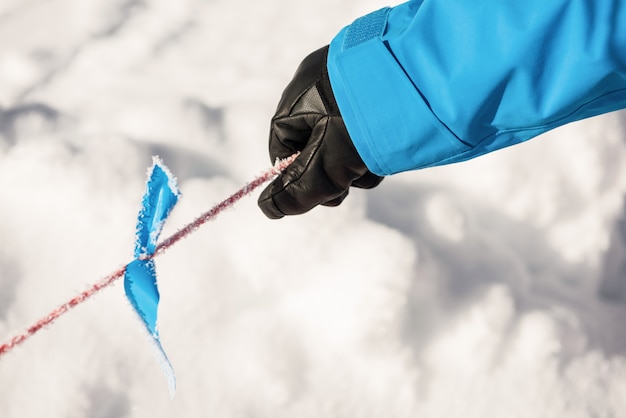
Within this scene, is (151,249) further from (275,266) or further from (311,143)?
(275,266)

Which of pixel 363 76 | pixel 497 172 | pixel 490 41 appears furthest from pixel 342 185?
pixel 497 172

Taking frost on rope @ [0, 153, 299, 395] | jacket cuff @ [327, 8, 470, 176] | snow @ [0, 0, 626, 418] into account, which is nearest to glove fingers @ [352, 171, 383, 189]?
jacket cuff @ [327, 8, 470, 176]

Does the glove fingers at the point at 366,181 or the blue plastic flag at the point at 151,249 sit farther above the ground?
the blue plastic flag at the point at 151,249

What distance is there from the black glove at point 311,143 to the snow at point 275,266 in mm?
573

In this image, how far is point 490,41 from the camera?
25.6 inches

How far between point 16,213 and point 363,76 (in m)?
1.11

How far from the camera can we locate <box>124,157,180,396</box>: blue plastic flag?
2.30 feet

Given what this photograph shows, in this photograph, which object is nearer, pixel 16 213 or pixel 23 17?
pixel 16 213

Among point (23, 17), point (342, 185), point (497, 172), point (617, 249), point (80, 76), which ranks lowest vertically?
point (617, 249)

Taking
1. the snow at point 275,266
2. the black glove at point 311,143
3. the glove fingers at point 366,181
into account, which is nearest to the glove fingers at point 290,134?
the black glove at point 311,143

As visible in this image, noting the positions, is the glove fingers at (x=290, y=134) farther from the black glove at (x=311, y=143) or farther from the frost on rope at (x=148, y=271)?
the frost on rope at (x=148, y=271)

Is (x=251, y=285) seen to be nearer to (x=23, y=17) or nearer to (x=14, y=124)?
(x=14, y=124)

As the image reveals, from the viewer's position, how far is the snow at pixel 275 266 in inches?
51.7

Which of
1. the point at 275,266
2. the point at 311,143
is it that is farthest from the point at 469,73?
the point at 275,266
